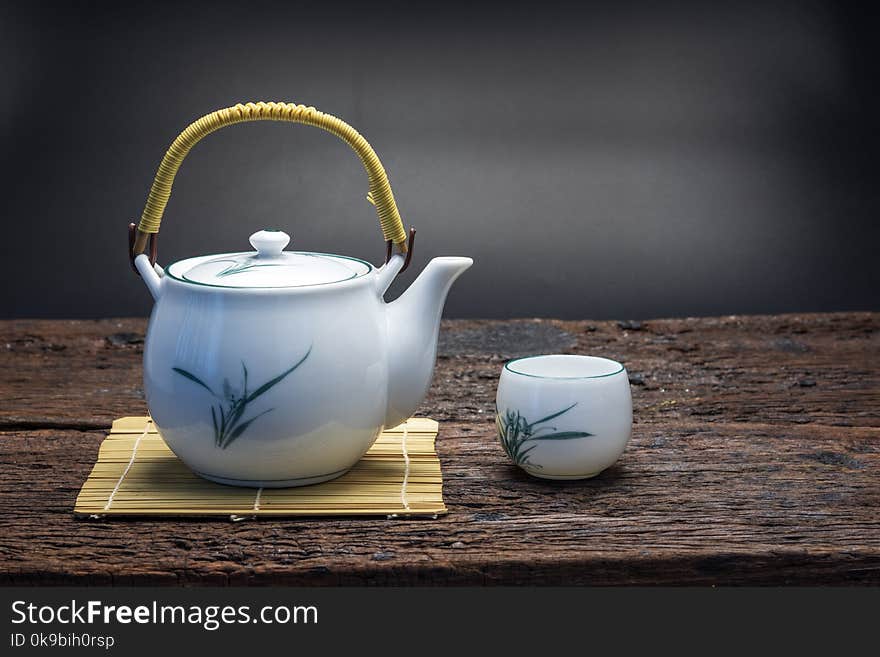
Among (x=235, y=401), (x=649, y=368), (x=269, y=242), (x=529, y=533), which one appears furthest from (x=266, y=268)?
(x=649, y=368)

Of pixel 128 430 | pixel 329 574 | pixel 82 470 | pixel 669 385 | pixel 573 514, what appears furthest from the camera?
pixel 669 385

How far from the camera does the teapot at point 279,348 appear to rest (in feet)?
3.76

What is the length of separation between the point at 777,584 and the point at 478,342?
89 cm

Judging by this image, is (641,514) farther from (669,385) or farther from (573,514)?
(669,385)

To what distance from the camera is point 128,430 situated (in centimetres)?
141

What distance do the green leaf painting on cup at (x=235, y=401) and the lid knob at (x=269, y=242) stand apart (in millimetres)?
131

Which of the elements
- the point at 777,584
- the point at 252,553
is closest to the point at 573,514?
the point at 777,584

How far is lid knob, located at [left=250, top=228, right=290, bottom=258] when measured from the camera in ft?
3.97

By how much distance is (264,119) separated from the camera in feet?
3.89

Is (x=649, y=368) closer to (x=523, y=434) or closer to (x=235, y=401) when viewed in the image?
(x=523, y=434)

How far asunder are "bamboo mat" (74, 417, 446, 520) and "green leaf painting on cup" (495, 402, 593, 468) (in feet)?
0.28

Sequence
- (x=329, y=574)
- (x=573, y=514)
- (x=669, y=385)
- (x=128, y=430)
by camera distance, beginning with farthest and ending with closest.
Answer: (x=669, y=385) < (x=128, y=430) < (x=573, y=514) < (x=329, y=574)

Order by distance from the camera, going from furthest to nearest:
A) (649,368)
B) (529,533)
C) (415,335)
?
(649,368)
(415,335)
(529,533)

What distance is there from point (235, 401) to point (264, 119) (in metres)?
0.29
